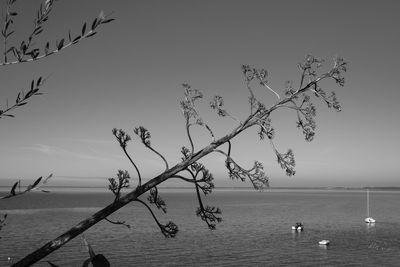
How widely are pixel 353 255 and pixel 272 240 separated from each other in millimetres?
15432

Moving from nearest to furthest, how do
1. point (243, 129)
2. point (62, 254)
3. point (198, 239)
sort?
point (243, 129) → point (62, 254) → point (198, 239)

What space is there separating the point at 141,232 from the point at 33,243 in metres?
20.2

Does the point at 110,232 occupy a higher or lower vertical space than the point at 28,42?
lower

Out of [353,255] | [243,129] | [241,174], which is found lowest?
[353,255]

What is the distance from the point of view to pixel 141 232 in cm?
7419

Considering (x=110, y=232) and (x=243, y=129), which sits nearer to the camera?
(x=243, y=129)

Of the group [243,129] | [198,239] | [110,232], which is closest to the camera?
[243,129]

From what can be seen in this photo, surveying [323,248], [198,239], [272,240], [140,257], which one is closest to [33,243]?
[140,257]

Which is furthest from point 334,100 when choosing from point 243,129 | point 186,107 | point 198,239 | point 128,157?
point 198,239

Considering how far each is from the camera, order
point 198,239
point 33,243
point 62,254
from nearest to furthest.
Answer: point 62,254 → point 33,243 → point 198,239

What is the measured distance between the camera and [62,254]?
4922 centimetres

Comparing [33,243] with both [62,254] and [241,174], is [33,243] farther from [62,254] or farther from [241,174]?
[241,174]

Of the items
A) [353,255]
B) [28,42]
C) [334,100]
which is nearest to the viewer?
[28,42]

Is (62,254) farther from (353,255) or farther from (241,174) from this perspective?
(241,174)
